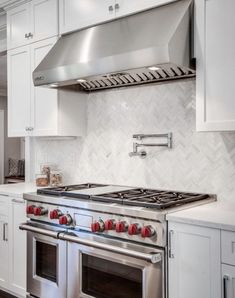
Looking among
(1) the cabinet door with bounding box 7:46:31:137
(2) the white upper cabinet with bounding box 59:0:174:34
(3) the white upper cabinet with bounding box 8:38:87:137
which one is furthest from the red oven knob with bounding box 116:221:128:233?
(1) the cabinet door with bounding box 7:46:31:137

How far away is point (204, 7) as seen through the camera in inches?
81.5

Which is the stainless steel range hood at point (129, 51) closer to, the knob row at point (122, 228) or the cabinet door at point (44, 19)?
the cabinet door at point (44, 19)

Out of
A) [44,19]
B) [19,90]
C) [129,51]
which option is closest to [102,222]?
[129,51]

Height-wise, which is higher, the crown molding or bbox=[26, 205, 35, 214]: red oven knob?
the crown molding

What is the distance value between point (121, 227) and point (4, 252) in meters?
1.45

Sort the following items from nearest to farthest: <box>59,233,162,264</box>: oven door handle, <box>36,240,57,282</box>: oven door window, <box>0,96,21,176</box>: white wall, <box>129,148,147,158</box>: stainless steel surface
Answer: <box>59,233,162,264</box>: oven door handle
<box>36,240,57,282</box>: oven door window
<box>129,148,147,158</box>: stainless steel surface
<box>0,96,21,176</box>: white wall

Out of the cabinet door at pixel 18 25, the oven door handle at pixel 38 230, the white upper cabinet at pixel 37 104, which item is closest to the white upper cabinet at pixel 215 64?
the oven door handle at pixel 38 230

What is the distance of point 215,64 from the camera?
2018 millimetres

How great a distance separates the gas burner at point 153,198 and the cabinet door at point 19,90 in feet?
4.34

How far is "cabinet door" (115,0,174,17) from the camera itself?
228 cm

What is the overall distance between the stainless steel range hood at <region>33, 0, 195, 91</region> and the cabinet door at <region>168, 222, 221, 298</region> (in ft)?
3.17

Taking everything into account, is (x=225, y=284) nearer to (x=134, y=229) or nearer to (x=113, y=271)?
(x=134, y=229)

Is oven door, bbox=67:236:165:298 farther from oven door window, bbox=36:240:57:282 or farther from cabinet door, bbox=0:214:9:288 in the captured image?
cabinet door, bbox=0:214:9:288

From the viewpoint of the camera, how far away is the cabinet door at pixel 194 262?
169 cm
